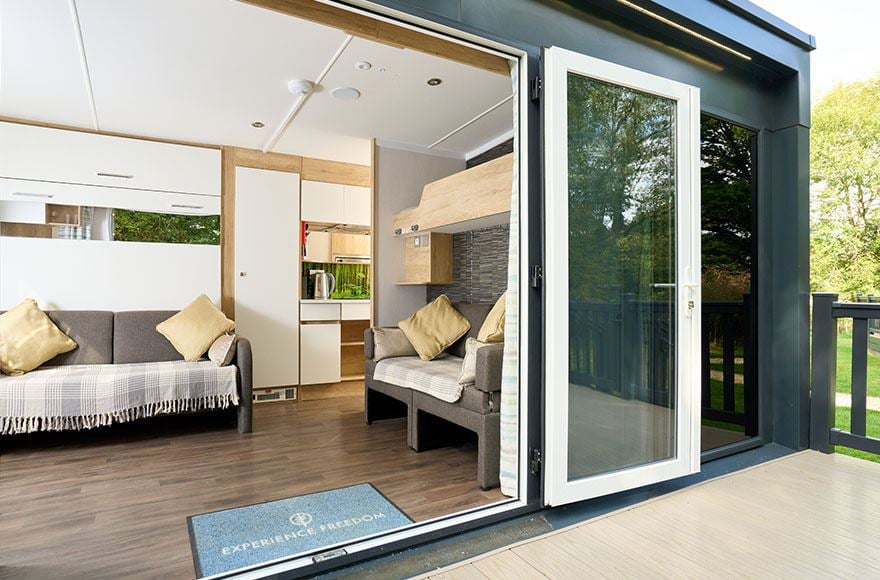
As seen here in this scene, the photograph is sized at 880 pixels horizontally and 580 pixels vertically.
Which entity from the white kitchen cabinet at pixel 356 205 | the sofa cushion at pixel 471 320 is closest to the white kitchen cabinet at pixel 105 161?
the white kitchen cabinet at pixel 356 205

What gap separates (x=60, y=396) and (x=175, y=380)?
67cm

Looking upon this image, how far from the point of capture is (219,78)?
332 centimetres

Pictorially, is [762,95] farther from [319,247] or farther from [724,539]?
[319,247]

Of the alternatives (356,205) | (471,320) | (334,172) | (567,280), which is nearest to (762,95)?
(567,280)

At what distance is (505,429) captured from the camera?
241cm

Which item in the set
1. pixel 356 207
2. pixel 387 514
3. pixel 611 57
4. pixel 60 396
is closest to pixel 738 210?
pixel 611 57

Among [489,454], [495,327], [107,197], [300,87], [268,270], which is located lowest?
[489,454]

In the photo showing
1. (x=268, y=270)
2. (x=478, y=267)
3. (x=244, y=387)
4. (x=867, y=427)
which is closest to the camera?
(x=244, y=387)

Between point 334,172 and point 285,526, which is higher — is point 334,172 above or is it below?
above

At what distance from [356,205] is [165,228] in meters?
1.82

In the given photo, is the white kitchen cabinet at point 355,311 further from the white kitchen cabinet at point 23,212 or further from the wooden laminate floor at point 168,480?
the white kitchen cabinet at point 23,212

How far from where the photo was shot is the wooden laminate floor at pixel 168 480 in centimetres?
204

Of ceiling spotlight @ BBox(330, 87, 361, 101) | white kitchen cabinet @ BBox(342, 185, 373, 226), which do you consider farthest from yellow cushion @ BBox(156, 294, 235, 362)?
ceiling spotlight @ BBox(330, 87, 361, 101)

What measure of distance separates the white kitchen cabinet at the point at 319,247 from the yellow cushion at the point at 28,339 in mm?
2291
